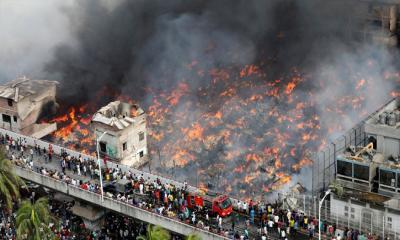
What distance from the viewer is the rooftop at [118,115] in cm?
5306

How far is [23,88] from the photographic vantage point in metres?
60.2

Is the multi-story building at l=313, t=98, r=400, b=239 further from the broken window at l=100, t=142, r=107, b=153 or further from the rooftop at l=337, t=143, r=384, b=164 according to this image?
the broken window at l=100, t=142, r=107, b=153

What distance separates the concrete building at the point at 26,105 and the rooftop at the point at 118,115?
822cm

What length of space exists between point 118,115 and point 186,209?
16.0m

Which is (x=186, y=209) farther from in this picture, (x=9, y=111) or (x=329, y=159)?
(x=9, y=111)

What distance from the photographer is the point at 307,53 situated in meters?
69.4

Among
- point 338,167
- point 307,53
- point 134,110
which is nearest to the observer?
point 338,167

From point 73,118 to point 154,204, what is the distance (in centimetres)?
2365

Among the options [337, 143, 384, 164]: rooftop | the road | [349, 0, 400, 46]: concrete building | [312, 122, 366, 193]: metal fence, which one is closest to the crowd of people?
the road

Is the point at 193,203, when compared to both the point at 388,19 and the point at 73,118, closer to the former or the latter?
A: the point at 73,118

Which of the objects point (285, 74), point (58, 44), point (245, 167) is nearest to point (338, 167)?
point (245, 167)

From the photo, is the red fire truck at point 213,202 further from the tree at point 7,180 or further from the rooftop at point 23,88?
the rooftop at point 23,88

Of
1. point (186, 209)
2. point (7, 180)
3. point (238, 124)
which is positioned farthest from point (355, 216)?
point (238, 124)

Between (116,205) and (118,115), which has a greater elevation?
(118,115)
